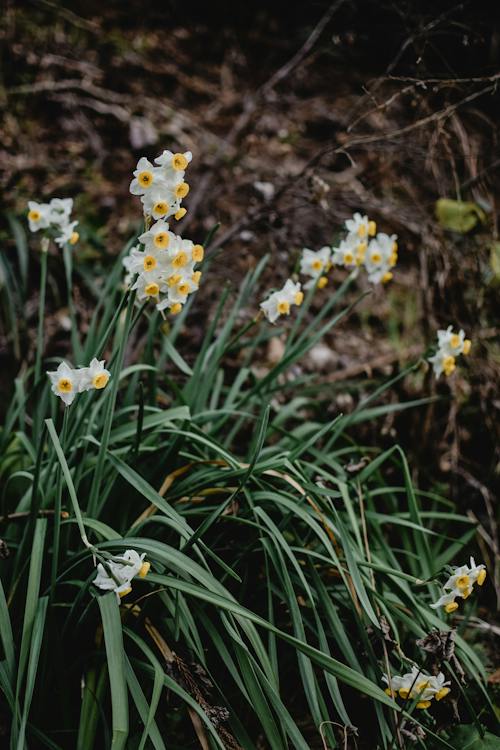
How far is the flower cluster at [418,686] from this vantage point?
4.50 feet

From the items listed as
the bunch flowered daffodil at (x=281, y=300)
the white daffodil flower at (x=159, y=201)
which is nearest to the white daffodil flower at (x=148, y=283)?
the white daffodil flower at (x=159, y=201)

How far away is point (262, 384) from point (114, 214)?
165 centimetres

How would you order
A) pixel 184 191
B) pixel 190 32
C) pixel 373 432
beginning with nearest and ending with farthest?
pixel 184 191 → pixel 373 432 → pixel 190 32

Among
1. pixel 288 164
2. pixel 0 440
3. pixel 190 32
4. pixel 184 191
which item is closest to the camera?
pixel 184 191

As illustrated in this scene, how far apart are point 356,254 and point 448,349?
1.34 ft

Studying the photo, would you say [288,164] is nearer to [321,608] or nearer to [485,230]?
[485,230]

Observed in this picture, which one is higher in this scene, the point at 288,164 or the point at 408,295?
the point at 288,164

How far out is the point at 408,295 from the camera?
3334mm

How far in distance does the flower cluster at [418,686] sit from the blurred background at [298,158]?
35.6 inches

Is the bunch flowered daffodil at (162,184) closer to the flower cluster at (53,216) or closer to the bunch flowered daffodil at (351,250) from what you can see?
the flower cluster at (53,216)

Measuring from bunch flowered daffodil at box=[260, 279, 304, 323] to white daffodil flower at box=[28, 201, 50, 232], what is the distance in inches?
26.9

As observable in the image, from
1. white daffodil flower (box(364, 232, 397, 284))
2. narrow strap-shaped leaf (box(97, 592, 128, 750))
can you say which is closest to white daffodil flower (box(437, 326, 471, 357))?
white daffodil flower (box(364, 232, 397, 284))

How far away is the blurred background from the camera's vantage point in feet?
7.89

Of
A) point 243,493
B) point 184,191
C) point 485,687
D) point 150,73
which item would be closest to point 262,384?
point 243,493
